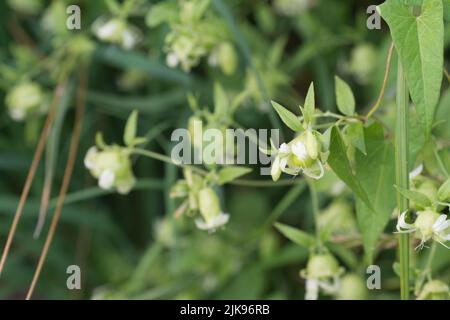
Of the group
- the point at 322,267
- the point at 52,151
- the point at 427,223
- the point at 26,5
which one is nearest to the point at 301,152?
the point at 427,223

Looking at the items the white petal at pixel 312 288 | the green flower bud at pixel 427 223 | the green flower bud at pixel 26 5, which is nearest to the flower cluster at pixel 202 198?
the white petal at pixel 312 288

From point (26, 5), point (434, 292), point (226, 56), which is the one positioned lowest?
point (434, 292)

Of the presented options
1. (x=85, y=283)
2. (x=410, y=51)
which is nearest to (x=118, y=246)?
(x=85, y=283)

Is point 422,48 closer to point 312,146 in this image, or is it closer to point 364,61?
point 312,146

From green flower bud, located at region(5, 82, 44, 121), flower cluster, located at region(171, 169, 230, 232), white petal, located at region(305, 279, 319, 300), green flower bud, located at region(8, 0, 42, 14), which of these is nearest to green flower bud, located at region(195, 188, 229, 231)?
flower cluster, located at region(171, 169, 230, 232)

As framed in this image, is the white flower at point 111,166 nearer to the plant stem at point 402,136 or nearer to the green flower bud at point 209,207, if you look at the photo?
the green flower bud at point 209,207

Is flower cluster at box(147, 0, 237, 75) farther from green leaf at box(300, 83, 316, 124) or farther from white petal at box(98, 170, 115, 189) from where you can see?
green leaf at box(300, 83, 316, 124)
